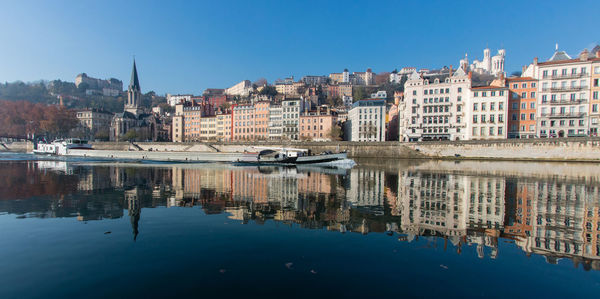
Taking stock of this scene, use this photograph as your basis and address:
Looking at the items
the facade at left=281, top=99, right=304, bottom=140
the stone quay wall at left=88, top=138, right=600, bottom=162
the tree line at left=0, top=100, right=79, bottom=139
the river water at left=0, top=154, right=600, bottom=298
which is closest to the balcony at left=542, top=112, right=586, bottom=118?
the stone quay wall at left=88, top=138, right=600, bottom=162

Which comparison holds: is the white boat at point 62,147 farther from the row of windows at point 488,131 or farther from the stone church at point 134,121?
the row of windows at point 488,131

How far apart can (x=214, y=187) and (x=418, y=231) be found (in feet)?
47.1

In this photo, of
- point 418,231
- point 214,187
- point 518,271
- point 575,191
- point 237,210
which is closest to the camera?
point 518,271

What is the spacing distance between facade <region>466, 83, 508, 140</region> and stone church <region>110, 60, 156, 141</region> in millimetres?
104963

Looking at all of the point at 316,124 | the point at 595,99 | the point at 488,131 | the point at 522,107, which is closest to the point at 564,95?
the point at 595,99

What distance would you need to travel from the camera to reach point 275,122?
3499 inches

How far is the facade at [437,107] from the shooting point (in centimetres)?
6266

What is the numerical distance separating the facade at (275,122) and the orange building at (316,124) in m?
6.60

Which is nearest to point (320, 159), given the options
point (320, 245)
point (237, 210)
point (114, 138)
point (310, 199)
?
point (310, 199)

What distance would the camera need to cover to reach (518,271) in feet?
23.4

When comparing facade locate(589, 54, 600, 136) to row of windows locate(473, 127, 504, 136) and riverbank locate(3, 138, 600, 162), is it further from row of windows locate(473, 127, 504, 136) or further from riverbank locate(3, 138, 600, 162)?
row of windows locate(473, 127, 504, 136)

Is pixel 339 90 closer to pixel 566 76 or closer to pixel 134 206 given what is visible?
pixel 566 76

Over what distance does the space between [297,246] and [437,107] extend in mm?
64451

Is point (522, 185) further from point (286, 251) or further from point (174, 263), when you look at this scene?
point (174, 263)
